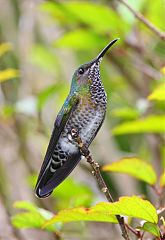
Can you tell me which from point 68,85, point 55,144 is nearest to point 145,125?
point 55,144

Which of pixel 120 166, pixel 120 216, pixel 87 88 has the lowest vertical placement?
pixel 120 216

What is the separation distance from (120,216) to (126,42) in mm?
1812

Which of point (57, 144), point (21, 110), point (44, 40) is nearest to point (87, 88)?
point (57, 144)

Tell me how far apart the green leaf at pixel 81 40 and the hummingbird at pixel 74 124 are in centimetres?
63

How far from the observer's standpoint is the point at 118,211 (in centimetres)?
156

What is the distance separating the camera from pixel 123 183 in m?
3.54

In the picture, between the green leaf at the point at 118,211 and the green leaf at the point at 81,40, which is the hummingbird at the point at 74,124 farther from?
the green leaf at the point at 81,40

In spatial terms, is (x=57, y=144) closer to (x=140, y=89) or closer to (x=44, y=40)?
(x=140, y=89)

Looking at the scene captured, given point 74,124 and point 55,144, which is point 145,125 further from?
point 55,144

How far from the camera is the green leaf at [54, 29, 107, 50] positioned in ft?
9.75

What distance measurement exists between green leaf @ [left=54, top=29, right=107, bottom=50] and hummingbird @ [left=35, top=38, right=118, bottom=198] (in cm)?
63

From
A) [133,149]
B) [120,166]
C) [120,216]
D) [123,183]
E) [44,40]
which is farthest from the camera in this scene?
[44,40]

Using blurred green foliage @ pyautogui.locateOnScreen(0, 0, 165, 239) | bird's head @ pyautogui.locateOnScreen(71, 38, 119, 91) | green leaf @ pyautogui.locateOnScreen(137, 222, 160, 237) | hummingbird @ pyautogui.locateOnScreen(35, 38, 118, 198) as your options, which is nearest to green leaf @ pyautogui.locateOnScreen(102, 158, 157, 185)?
blurred green foliage @ pyautogui.locateOnScreen(0, 0, 165, 239)

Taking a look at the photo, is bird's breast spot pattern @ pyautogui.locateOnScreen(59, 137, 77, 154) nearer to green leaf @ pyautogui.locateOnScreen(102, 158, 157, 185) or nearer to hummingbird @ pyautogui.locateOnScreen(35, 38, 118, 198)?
hummingbird @ pyautogui.locateOnScreen(35, 38, 118, 198)
